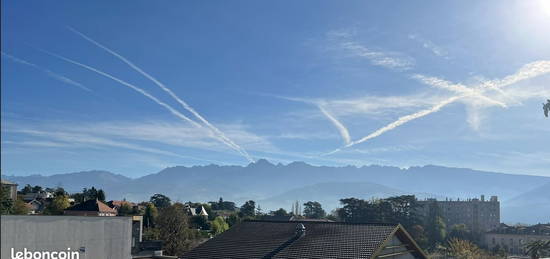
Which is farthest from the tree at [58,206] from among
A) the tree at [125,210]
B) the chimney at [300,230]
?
the chimney at [300,230]

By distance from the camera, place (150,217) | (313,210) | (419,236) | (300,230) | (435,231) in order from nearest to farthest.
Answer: (300,230)
(150,217)
(419,236)
(435,231)
(313,210)

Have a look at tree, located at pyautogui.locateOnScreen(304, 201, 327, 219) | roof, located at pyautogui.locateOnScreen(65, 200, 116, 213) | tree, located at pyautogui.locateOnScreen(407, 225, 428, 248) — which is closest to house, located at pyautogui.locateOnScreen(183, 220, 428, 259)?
roof, located at pyautogui.locateOnScreen(65, 200, 116, 213)

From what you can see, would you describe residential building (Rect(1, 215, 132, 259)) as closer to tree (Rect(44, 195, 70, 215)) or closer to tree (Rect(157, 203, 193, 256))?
tree (Rect(157, 203, 193, 256))

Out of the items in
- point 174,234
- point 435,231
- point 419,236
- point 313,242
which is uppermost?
point 313,242

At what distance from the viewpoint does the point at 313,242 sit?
30.0 m

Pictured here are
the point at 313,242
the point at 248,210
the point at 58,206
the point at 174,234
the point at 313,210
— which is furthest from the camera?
the point at 313,210

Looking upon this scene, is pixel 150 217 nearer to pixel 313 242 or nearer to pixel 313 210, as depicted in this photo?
pixel 313 242

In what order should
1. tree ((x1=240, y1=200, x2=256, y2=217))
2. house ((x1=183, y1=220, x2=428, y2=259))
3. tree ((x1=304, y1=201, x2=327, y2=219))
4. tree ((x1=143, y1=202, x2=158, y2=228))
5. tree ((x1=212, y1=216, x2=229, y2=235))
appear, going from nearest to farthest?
house ((x1=183, y1=220, x2=428, y2=259)), tree ((x1=143, y1=202, x2=158, y2=228)), tree ((x1=212, y1=216, x2=229, y2=235)), tree ((x1=240, y1=200, x2=256, y2=217)), tree ((x1=304, y1=201, x2=327, y2=219))

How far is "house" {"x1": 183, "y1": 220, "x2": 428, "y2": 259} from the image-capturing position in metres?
28.5

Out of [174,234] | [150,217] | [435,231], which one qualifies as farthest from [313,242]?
[435,231]
